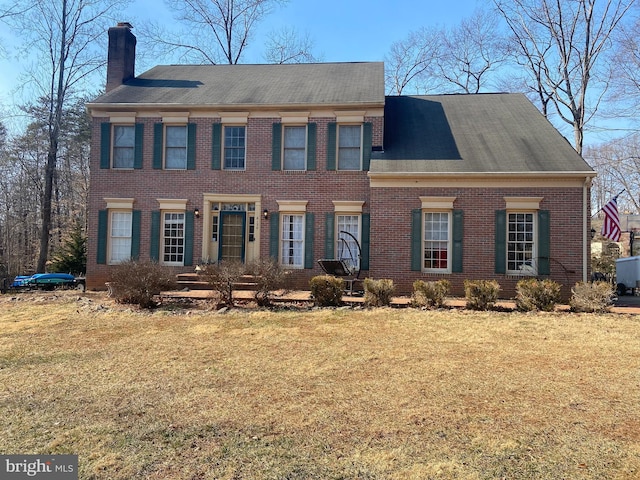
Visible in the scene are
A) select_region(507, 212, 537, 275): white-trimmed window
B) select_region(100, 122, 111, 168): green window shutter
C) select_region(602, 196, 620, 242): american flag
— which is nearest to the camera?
select_region(507, 212, 537, 275): white-trimmed window

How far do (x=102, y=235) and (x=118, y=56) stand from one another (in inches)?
280

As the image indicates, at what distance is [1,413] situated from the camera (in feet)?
12.4

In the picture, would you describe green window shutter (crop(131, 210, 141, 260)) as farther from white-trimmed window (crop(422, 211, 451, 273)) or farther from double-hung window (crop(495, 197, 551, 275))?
double-hung window (crop(495, 197, 551, 275))

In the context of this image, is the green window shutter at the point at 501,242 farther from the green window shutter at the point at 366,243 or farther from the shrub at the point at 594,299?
the green window shutter at the point at 366,243

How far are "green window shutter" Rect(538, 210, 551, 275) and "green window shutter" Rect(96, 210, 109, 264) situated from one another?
13.8m

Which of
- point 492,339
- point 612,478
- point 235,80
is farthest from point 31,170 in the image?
point 612,478

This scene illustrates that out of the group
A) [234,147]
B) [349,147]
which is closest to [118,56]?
[234,147]

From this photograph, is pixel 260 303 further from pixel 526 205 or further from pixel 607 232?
pixel 607 232

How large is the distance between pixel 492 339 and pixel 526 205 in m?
6.29

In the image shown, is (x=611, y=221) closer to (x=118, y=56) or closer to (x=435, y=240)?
(x=435, y=240)

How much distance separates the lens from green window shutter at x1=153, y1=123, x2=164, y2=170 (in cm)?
1365

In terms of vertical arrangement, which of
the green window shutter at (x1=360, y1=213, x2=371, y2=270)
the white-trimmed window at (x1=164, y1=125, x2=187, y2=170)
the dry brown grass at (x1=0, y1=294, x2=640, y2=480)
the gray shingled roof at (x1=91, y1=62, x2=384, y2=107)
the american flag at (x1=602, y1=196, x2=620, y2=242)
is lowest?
the dry brown grass at (x1=0, y1=294, x2=640, y2=480)

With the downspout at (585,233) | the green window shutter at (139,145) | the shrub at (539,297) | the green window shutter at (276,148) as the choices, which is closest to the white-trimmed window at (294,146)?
the green window shutter at (276,148)

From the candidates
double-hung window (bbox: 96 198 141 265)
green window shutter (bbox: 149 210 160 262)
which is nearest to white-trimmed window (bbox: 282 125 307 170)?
green window shutter (bbox: 149 210 160 262)
